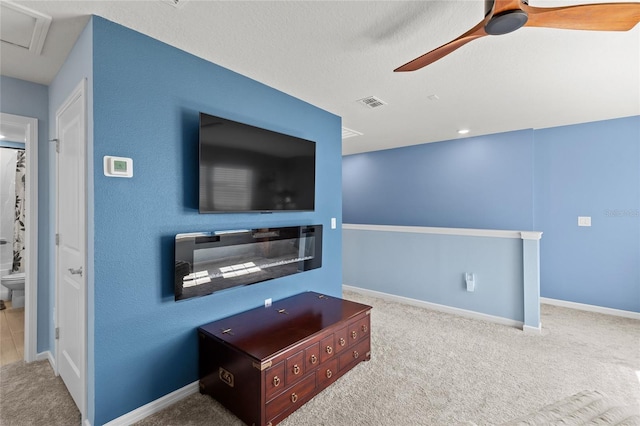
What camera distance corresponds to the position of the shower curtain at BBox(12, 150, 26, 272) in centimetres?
406

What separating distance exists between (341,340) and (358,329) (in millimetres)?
249

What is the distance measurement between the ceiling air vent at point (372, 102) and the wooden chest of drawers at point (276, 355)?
1993 millimetres

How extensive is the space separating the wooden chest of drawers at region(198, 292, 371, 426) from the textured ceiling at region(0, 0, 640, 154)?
6.38 feet

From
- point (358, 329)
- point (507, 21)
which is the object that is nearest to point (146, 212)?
point (358, 329)

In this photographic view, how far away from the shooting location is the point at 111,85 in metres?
1.73

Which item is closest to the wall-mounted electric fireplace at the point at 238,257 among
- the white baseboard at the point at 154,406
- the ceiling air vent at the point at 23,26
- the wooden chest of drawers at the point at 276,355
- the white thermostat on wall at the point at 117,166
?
the wooden chest of drawers at the point at 276,355

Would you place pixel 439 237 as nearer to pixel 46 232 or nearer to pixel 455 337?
pixel 455 337

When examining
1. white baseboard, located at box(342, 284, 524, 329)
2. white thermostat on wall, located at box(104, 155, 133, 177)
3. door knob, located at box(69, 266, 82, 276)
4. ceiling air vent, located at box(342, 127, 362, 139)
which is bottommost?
white baseboard, located at box(342, 284, 524, 329)

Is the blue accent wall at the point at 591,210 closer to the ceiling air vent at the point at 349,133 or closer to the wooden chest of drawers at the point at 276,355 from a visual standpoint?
the ceiling air vent at the point at 349,133

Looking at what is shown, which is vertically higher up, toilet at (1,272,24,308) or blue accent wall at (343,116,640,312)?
blue accent wall at (343,116,640,312)

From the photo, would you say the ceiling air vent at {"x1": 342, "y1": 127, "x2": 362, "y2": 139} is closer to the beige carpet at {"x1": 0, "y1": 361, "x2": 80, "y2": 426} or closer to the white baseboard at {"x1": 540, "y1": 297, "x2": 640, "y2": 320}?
the white baseboard at {"x1": 540, "y1": 297, "x2": 640, "y2": 320}

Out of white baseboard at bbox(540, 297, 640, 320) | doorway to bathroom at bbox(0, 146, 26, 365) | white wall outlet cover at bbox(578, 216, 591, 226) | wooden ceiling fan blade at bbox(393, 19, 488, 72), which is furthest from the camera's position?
white wall outlet cover at bbox(578, 216, 591, 226)

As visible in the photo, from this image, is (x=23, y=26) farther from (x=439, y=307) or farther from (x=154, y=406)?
(x=439, y=307)

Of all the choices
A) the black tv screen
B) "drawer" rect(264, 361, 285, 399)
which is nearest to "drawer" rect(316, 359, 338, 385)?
"drawer" rect(264, 361, 285, 399)
